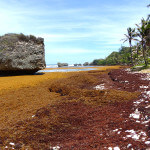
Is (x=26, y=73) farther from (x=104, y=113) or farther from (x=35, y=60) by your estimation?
(x=104, y=113)

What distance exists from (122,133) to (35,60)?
22.0m

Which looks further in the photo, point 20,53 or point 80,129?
point 20,53

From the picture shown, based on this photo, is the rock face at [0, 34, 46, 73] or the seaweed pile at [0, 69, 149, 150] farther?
the rock face at [0, 34, 46, 73]

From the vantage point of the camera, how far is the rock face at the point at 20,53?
22156mm

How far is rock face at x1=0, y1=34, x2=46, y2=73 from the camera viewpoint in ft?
72.7

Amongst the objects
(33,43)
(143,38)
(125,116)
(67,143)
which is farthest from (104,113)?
(143,38)

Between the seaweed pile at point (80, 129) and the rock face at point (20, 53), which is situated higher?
the rock face at point (20, 53)

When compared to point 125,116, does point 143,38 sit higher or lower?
higher

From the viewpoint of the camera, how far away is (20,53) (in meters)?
23.3

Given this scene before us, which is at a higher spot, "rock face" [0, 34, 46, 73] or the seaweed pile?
"rock face" [0, 34, 46, 73]

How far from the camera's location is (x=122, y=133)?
4105 millimetres

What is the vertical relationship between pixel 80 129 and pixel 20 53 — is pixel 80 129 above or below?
below

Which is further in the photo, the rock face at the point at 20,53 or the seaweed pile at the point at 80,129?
the rock face at the point at 20,53

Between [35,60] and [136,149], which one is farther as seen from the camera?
[35,60]
